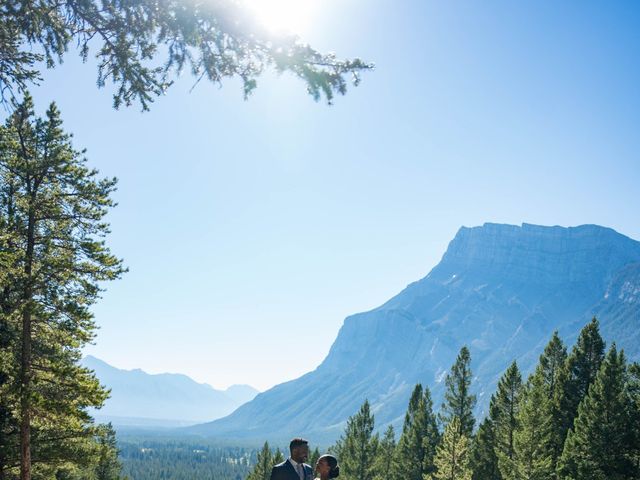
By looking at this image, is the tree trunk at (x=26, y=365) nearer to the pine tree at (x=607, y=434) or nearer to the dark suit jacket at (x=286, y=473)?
the dark suit jacket at (x=286, y=473)

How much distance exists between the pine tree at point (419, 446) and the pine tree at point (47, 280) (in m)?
30.0

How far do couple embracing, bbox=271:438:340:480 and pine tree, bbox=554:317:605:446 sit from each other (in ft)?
99.7

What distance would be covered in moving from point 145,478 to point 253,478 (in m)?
132

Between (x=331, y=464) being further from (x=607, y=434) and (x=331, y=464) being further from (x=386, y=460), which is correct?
(x=386, y=460)

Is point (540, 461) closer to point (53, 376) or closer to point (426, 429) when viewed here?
point (426, 429)

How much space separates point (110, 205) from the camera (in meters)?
15.6

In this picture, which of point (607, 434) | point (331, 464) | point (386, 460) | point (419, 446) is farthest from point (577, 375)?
point (331, 464)

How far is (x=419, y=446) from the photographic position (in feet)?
132

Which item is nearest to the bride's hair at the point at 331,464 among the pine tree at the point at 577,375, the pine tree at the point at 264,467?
the pine tree at the point at 577,375

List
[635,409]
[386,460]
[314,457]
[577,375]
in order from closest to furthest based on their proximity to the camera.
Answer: [635,409]
[577,375]
[386,460]
[314,457]

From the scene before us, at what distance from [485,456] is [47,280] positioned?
33.1 metres

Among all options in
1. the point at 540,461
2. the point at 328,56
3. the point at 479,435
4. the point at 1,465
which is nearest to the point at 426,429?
the point at 479,435

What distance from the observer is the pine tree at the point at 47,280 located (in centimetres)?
1366

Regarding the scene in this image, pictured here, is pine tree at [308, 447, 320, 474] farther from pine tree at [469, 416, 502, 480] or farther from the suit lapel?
the suit lapel
